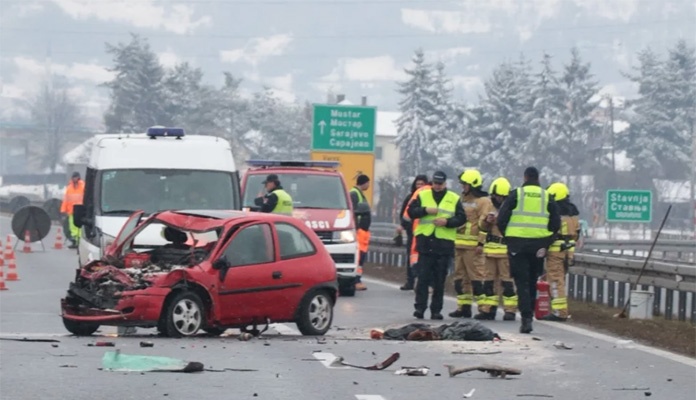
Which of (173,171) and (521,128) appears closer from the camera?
(173,171)

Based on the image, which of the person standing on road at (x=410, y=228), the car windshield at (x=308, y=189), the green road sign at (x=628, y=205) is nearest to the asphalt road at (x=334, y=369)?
the person standing on road at (x=410, y=228)

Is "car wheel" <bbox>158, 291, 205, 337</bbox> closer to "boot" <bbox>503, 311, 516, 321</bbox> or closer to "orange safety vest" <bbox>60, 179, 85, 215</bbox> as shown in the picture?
"boot" <bbox>503, 311, 516, 321</bbox>

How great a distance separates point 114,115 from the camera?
5138 inches

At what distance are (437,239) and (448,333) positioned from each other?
3.34 meters

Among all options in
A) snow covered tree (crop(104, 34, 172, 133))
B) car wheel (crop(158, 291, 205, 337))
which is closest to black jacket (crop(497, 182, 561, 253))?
car wheel (crop(158, 291, 205, 337))

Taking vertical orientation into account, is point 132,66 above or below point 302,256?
above

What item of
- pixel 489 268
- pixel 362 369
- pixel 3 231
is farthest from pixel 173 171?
pixel 3 231

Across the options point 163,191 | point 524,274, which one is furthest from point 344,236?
point 524,274

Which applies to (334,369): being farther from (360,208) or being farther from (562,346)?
(360,208)

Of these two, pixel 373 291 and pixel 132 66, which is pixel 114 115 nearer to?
pixel 132 66

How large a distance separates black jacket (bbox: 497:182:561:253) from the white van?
416 centimetres

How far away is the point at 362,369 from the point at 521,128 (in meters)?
102

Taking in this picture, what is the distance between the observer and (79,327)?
54.6 ft

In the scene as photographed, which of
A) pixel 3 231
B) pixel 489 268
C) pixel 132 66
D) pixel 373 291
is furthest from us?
pixel 132 66
